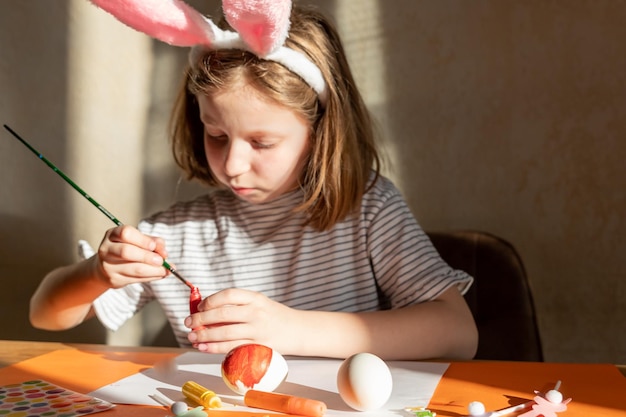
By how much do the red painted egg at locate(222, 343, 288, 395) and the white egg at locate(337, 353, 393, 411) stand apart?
0.29 feet

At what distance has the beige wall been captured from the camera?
1.50 meters

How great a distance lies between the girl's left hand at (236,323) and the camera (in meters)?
0.89

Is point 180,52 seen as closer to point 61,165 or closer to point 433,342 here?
point 61,165

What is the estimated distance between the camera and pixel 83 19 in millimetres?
1590

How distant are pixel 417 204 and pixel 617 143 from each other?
47cm

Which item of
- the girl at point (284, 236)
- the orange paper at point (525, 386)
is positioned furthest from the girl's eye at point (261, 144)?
the orange paper at point (525, 386)

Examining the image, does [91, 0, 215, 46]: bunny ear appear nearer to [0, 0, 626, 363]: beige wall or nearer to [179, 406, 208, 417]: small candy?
[0, 0, 626, 363]: beige wall

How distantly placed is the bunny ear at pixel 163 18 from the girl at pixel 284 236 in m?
0.01

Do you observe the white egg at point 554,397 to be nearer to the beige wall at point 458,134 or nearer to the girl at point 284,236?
the girl at point 284,236

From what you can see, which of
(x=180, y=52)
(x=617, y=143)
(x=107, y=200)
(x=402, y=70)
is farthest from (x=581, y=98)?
(x=107, y=200)

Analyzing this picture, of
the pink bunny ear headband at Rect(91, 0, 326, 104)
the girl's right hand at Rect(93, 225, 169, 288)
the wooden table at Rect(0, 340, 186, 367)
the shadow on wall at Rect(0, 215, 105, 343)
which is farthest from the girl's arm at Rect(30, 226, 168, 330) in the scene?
the pink bunny ear headband at Rect(91, 0, 326, 104)

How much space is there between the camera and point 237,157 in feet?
3.65

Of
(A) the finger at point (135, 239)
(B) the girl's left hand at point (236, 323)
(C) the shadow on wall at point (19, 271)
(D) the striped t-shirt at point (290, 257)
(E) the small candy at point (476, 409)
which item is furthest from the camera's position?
(C) the shadow on wall at point (19, 271)

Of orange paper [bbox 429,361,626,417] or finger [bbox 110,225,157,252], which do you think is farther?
finger [bbox 110,225,157,252]
